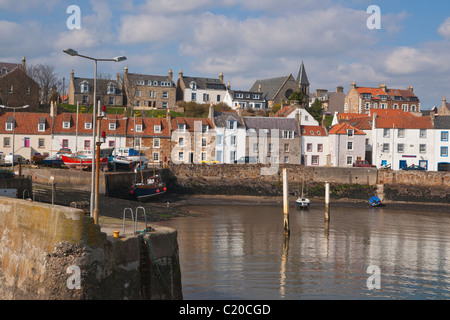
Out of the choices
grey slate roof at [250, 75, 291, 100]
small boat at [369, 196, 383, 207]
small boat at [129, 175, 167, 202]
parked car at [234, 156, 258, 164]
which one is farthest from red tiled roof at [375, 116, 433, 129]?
small boat at [129, 175, 167, 202]

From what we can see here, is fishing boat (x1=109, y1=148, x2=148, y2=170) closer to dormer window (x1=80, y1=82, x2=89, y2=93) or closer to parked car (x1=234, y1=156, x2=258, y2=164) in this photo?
parked car (x1=234, y1=156, x2=258, y2=164)

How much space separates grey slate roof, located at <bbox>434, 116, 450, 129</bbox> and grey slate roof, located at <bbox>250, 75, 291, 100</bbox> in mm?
34817

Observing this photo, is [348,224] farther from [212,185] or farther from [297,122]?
[297,122]

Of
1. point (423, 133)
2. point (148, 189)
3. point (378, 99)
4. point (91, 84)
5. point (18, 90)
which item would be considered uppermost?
point (91, 84)

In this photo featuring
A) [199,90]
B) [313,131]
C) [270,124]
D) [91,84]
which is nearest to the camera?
[270,124]

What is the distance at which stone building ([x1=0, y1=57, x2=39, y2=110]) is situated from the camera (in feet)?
219

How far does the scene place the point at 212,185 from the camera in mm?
52875

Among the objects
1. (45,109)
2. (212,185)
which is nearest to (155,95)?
(45,109)

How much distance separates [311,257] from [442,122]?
45.4 metres

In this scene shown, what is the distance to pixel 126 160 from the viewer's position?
48719 millimetres

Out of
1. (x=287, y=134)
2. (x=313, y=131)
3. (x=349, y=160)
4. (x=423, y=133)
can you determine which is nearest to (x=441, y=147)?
(x=423, y=133)

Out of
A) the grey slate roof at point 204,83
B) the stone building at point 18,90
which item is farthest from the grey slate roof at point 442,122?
the stone building at point 18,90

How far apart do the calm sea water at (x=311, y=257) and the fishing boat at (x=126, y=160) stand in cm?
1245

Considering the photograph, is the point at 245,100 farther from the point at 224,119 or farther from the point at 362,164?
the point at 362,164
